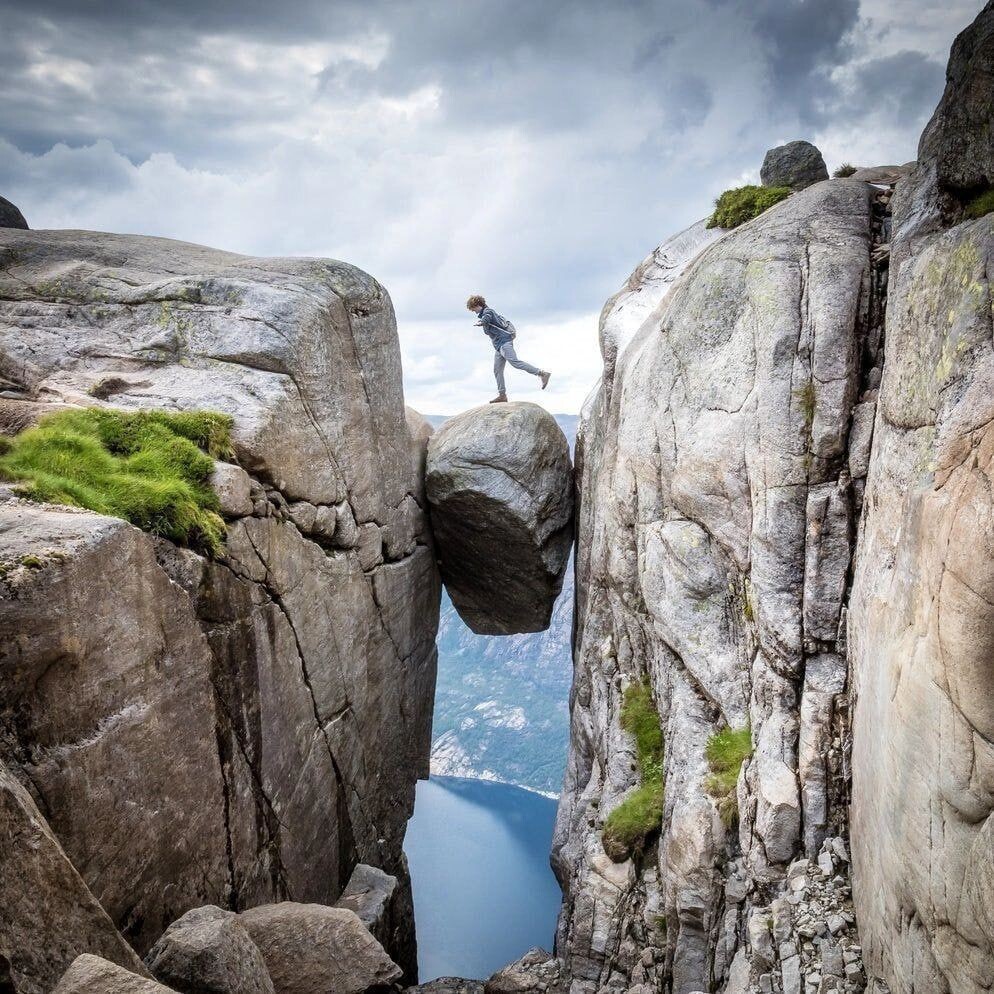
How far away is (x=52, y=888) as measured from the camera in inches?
281

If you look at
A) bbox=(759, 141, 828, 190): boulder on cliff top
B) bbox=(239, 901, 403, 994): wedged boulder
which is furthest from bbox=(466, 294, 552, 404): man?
bbox=(239, 901, 403, 994): wedged boulder

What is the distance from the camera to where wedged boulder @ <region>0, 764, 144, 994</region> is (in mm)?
6641

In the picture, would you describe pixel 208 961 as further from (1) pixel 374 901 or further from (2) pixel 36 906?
(1) pixel 374 901

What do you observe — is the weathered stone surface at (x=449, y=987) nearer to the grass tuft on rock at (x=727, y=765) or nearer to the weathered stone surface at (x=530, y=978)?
the weathered stone surface at (x=530, y=978)

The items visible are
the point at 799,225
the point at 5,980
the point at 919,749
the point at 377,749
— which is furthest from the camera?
the point at 377,749

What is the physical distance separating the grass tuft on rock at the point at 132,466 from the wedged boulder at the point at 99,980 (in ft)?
22.1

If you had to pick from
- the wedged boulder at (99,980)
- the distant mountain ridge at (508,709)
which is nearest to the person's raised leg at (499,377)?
the wedged boulder at (99,980)

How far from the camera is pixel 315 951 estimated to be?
1111cm

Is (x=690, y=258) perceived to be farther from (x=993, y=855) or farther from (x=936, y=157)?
(x=993, y=855)

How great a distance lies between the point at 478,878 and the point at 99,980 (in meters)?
40.0

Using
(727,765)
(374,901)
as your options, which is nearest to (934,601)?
(727,765)

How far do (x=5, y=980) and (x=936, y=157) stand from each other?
15.6m

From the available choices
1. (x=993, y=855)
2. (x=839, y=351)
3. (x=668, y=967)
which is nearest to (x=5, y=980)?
(x=993, y=855)

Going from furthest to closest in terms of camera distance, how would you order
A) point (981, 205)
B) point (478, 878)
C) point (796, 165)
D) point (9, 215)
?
point (478, 878)
point (9, 215)
point (796, 165)
point (981, 205)
